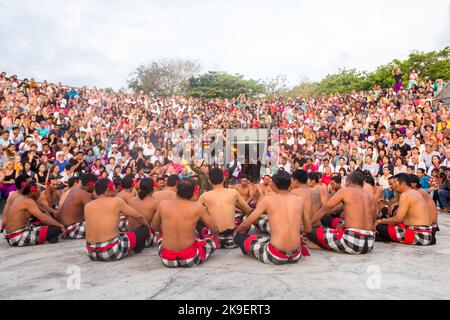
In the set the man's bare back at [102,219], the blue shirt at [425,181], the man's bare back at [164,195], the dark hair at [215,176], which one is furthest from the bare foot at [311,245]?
the blue shirt at [425,181]

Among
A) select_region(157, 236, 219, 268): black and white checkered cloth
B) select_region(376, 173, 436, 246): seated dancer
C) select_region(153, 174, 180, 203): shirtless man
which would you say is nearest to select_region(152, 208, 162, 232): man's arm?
select_region(157, 236, 219, 268): black and white checkered cloth

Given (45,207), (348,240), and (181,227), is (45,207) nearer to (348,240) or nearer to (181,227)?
(181,227)

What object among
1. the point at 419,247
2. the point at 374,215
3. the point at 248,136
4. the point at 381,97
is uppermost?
the point at 381,97

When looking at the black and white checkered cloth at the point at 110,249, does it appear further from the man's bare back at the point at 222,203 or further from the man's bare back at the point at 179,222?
the man's bare back at the point at 222,203

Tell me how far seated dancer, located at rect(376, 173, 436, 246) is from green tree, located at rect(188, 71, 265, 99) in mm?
33042

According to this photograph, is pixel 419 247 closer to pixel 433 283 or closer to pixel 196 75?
Result: pixel 433 283

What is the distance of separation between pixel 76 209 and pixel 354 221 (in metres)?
4.48

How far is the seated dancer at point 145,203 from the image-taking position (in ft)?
17.5

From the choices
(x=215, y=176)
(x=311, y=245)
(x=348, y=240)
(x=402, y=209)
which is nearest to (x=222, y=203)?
(x=215, y=176)

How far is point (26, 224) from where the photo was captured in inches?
216

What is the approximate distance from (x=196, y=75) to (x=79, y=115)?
96.3ft

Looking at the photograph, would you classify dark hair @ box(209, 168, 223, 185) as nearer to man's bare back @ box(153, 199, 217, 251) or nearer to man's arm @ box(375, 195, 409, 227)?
man's bare back @ box(153, 199, 217, 251)
